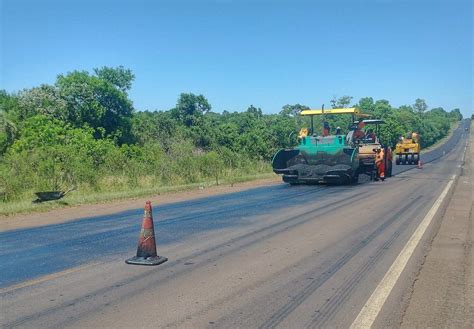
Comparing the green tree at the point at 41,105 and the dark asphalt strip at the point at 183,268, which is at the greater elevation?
the green tree at the point at 41,105

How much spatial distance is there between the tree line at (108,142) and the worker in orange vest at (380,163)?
9.94 feet

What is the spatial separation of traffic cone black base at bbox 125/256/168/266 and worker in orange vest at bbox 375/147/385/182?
56.8 feet

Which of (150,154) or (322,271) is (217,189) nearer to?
(150,154)

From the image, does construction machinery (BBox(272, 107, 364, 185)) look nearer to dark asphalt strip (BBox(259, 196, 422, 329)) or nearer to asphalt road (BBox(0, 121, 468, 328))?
asphalt road (BBox(0, 121, 468, 328))

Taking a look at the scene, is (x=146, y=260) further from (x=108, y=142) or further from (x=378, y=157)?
(x=108, y=142)

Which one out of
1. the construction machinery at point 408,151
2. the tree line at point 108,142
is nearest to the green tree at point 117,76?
the tree line at point 108,142

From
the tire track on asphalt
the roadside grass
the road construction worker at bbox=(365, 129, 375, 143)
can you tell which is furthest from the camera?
the road construction worker at bbox=(365, 129, 375, 143)

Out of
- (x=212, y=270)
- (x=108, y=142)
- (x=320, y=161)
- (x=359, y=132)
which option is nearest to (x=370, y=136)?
(x=359, y=132)

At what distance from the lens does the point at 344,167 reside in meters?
19.7

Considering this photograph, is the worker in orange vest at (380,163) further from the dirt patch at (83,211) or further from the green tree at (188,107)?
the green tree at (188,107)

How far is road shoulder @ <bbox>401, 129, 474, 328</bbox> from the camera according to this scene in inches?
192

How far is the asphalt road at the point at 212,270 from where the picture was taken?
4988mm

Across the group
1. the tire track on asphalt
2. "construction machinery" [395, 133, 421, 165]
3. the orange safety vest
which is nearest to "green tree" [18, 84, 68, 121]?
the orange safety vest

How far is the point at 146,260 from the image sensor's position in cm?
711
